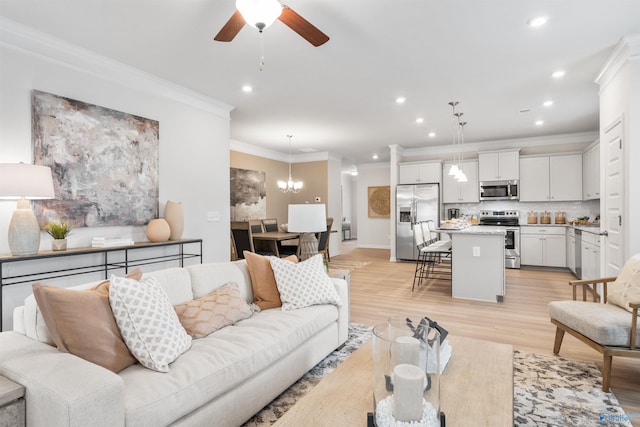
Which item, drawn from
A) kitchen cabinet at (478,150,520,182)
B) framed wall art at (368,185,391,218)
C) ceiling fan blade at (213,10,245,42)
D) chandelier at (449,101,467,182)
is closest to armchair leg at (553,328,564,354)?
chandelier at (449,101,467,182)

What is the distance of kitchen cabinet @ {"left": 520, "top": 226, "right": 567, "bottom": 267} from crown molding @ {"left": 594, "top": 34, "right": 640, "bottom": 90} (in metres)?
3.61

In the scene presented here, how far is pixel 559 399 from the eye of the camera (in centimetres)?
213

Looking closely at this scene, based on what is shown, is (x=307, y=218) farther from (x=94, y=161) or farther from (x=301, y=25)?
(x=94, y=161)

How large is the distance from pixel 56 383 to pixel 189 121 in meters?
3.63

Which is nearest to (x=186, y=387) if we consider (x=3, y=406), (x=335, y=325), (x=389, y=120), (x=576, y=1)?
(x=3, y=406)

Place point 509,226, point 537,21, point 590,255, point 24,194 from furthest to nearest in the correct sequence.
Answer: point 509,226 < point 590,255 < point 537,21 < point 24,194

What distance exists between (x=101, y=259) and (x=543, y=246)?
7.20 m

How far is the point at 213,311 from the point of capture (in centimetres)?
219

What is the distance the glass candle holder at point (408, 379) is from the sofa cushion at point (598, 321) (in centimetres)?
174

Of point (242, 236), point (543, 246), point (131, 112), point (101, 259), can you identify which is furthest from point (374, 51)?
point (543, 246)

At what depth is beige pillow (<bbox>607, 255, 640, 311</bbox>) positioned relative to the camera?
2389 mm

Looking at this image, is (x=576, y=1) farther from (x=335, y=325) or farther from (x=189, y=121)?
(x=189, y=121)

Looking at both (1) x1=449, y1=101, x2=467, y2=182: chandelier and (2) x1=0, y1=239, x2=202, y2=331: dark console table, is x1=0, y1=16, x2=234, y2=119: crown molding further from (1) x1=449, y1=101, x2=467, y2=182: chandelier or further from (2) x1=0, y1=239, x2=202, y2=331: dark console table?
(1) x1=449, y1=101, x2=467, y2=182: chandelier

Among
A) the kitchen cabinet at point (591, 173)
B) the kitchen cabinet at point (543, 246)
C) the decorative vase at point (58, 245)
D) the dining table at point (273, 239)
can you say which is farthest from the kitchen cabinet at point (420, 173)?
the decorative vase at point (58, 245)
